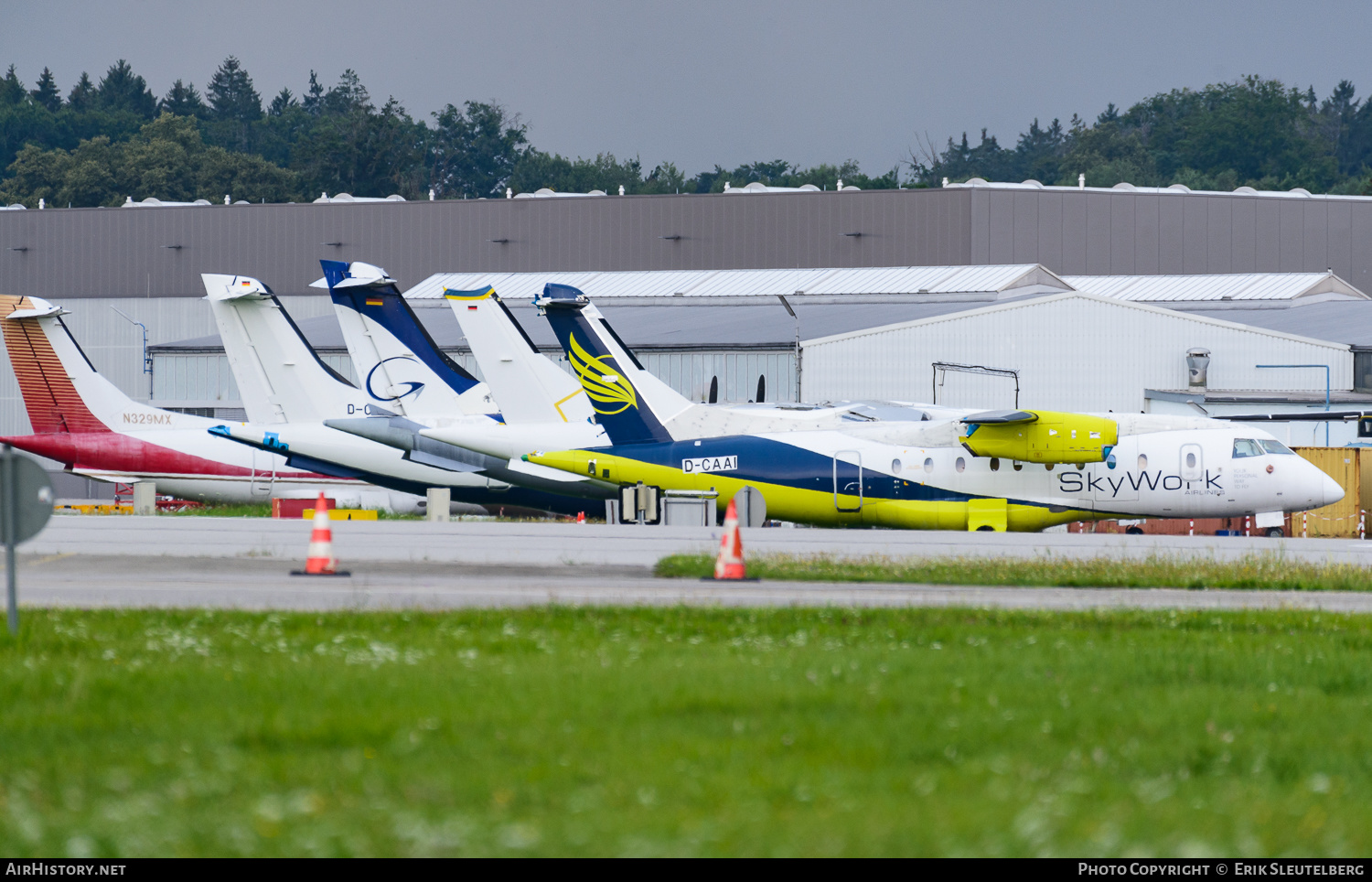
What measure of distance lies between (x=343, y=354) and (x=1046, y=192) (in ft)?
116

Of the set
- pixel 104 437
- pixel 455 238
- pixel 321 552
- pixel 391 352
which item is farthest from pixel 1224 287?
pixel 321 552

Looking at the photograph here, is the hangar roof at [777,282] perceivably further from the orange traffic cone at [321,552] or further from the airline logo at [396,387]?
the orange traffic cone at [321,552]

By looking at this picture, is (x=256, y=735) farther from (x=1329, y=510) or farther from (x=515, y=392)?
(x=1329, y=510)

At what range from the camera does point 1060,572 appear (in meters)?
21.1

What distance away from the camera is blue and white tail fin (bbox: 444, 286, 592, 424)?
38.3m

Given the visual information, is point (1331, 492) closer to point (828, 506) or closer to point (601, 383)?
point (828, 506)

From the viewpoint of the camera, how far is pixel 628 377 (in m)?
33.2

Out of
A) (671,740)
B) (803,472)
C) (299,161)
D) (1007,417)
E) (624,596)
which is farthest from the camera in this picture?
(299,161)

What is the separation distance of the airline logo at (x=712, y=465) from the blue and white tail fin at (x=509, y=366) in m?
7.07

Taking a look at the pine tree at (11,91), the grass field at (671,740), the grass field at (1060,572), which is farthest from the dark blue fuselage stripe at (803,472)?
the pine tree at (11,91)

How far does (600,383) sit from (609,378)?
0.25 m

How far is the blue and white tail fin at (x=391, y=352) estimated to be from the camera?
4056 cm

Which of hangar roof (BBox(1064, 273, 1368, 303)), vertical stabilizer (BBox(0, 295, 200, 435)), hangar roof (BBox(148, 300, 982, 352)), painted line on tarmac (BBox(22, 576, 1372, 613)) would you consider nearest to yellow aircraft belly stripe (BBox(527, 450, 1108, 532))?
painted line on tarmac (BBox(22, 576, 1372, 613))
